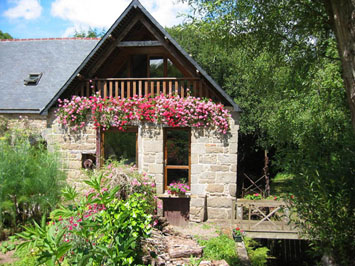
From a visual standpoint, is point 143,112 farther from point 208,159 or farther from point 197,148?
point 208,159

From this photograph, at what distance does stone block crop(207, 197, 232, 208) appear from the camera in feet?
25.7

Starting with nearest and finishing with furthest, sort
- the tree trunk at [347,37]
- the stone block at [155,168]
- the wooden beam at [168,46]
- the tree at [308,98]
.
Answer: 1. the tree trunk at [347,37]
2. the tree at [308,98]
3. the wooden beam at [168,46]
4. the stone block at [155,168]

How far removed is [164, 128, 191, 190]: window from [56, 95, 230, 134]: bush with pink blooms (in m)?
0.51

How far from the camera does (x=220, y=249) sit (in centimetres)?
610

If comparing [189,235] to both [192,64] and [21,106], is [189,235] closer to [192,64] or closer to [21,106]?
[192,64]

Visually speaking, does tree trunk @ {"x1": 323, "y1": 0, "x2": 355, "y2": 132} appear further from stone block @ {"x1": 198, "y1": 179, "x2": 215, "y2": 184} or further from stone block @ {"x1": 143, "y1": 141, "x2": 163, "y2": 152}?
stone block @ {"x1": 143, "y1": 141, "x2": 163, "y2": 152}

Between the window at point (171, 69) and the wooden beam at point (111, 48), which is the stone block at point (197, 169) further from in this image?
the wooden beam at point (111, 48)

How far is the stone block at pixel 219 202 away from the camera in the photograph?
7836 mm

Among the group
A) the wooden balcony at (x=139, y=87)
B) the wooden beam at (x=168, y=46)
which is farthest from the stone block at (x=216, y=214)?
Answer: the wooden beam at (x=168, y=46)

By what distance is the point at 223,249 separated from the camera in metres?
6.10

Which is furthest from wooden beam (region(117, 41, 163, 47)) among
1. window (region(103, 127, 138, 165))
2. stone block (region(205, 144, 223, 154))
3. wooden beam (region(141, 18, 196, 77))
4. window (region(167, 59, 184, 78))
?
stone block (region(205, 144, 223, 154))

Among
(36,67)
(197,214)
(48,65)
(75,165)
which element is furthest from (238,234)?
(36,67)

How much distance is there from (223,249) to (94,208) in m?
2.73

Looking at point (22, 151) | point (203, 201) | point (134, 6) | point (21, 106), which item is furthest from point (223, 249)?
point (21, 106)
